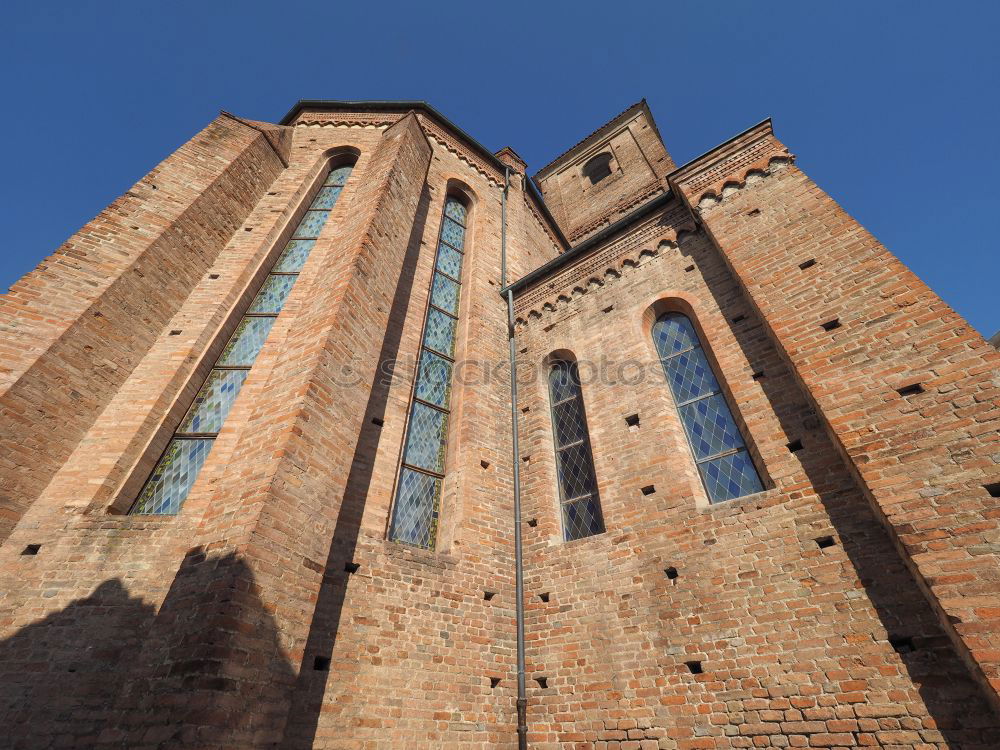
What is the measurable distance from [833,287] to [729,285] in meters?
1.55

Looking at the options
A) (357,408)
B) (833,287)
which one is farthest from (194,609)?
(833,287)

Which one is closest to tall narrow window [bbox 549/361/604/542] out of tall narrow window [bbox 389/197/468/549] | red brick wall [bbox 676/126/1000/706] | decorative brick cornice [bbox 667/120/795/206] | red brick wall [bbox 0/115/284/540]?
tall narrow window [bbox 389/197/468/549]

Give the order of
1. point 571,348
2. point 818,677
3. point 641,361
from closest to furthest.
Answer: point 818,677 < point 641,361 < point 571,348

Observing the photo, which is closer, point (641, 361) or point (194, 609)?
point (194, 609)

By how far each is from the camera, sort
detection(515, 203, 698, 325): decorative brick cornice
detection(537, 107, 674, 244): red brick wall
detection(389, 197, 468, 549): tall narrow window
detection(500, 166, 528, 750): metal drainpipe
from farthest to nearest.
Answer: detection(537, 107, 674, 244): red brick wall → detection(515, 203, 698, 325): decorative brick cornice → detection(389, 197, 468, 549): tall narrow window → detection(500, 166, 528, 750): metal drainpipe

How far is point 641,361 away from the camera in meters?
6.77

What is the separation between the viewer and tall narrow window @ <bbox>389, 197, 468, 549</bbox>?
6043 millimetres

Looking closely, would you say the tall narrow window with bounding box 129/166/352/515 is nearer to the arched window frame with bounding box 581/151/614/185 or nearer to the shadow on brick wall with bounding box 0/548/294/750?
the shadow on brick wall with bounding box 0/548/294/750

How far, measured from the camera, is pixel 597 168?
18.2m

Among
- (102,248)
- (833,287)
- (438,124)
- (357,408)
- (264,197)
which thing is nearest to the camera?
(833,287)

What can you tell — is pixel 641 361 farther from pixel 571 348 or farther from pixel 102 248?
pixel 102 248

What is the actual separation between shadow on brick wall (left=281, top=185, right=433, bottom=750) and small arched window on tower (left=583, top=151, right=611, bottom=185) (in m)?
13.9

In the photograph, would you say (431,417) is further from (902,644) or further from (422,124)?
(422,124)

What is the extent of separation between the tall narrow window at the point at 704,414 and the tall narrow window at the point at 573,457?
1.44 metres
